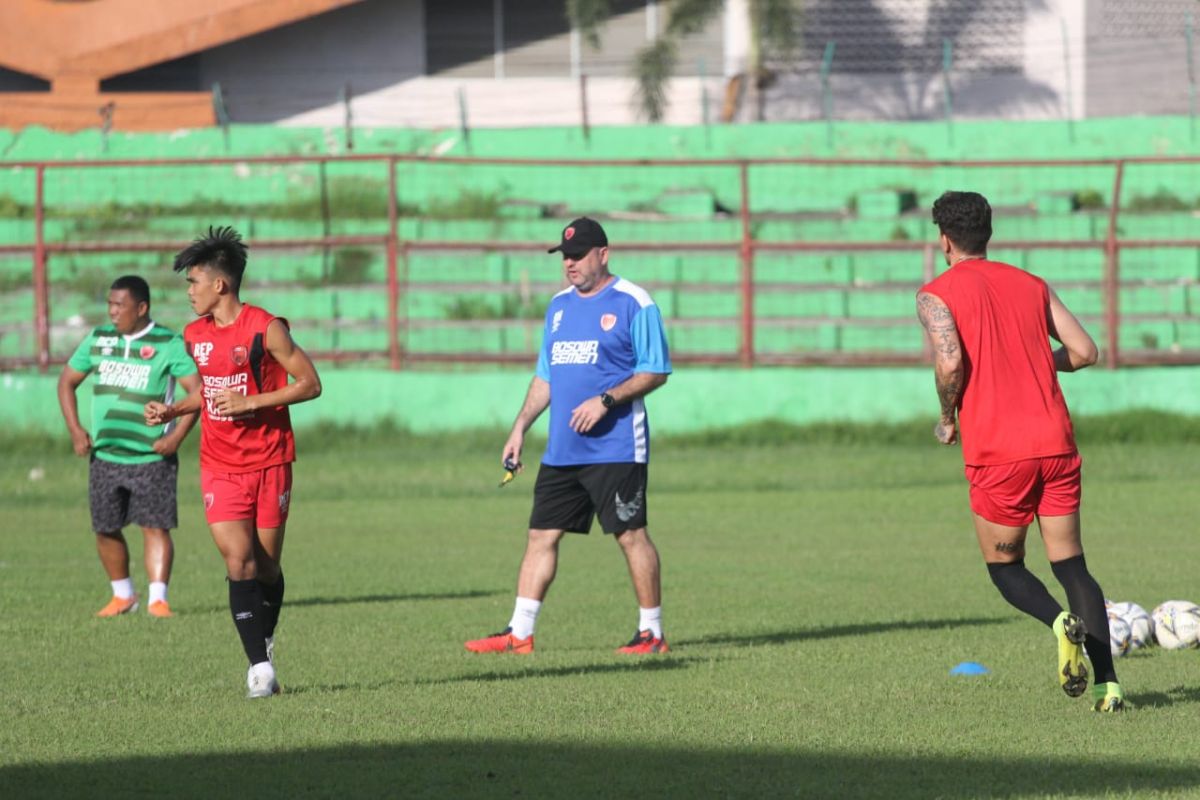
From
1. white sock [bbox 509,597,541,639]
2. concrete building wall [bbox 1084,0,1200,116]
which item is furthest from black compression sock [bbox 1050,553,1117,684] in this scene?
concrete building wall [bbox 1084,0,1200,116]

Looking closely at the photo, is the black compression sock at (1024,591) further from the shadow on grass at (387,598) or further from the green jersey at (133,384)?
the green jersey at (133,384)

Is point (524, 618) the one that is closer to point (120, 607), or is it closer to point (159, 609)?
point (159, 609)

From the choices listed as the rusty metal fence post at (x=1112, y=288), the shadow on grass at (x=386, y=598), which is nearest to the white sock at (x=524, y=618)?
the shadow on grass at (x=386, y=598)

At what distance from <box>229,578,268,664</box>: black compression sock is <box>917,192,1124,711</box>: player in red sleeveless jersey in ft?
9.91

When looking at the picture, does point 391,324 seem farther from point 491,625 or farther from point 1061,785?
point 1061,785

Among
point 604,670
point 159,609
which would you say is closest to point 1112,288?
point 159,609

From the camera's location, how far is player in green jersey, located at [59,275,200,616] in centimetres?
1145

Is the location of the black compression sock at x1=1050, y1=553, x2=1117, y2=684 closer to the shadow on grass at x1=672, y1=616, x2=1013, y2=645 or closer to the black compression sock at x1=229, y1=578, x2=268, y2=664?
the shadow on grass at x1=672, y1=616, x2=1013, y2=645

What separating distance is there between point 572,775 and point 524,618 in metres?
3.31

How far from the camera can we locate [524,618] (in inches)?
378

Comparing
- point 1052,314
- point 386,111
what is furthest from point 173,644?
point 386,111

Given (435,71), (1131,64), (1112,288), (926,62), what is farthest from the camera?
(435,71)

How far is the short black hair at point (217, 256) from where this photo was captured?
8070 millimetres

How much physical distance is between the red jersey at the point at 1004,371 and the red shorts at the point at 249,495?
118 inches
